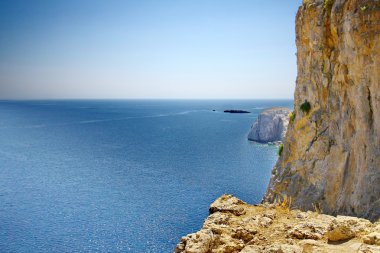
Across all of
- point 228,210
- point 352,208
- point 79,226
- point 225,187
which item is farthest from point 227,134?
point 228,210

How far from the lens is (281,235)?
9.36 m

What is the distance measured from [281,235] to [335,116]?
1912 cm

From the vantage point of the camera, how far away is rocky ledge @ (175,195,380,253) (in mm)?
8188

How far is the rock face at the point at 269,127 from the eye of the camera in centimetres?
11386

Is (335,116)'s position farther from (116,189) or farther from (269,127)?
(269,127)

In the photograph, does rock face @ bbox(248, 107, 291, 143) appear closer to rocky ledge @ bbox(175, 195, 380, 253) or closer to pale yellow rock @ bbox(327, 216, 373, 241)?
rocky ledge @ bbox(175, 195, 380, 253)

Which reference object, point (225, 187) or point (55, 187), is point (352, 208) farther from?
point (55, 187)

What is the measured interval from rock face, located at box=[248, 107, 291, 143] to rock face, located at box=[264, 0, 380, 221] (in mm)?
82311

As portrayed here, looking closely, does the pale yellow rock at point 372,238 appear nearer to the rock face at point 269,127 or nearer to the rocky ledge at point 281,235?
the rocky ledge at point 281,235

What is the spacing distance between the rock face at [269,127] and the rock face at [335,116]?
8231cm

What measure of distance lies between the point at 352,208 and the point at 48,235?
36.1 m

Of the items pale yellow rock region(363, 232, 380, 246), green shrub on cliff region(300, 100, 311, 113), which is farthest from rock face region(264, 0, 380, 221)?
pale yellow rock region(363, 232, 380, 246)

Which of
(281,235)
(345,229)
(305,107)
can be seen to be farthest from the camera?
(305,107)

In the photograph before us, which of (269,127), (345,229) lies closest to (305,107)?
(345,229)
